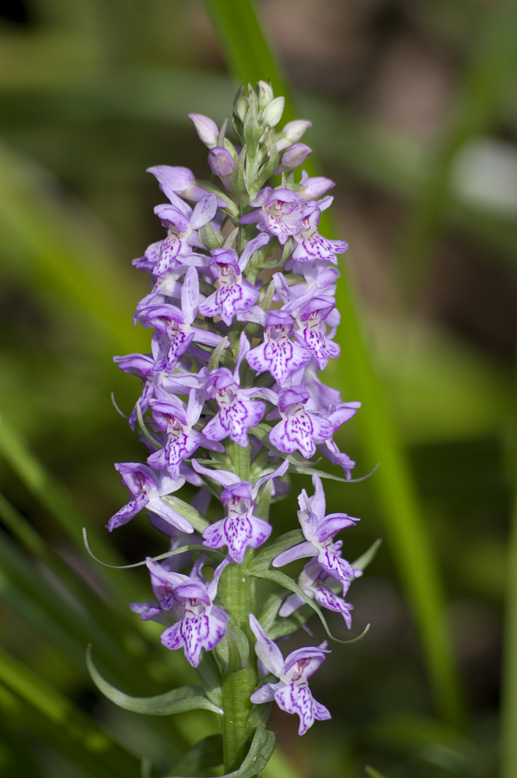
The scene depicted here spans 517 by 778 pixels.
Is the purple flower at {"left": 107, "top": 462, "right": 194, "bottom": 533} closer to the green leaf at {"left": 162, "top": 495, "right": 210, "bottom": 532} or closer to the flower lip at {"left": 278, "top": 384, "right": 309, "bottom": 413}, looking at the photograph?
the green leaf at {"left": 162, "top": 495, "right": 210, "bottom": 532}

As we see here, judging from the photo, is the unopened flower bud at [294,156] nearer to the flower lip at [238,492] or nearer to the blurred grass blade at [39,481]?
the flower lip at [238,492]

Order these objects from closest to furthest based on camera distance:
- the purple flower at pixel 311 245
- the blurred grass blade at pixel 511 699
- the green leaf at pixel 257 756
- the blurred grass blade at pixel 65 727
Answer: the green leaf at pixel 257 756 → the purple flower at pixel 311 245 → the blurred grass blade at pixel 65 727 → the blurred grass blade at pixel 511 699

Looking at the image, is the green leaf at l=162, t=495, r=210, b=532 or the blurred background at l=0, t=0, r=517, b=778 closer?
the green leaf at l=162, t=495, r=210, b=532

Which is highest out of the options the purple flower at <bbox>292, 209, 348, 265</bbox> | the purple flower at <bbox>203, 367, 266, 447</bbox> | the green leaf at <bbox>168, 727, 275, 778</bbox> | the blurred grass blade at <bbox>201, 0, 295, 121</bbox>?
the blurred grass blade at <bbox>201, 0, 295, 121</bbox>

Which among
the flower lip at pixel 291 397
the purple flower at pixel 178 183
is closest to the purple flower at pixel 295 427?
the flower lip at pixel 291 397

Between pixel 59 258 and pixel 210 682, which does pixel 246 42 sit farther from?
pixel 59 258

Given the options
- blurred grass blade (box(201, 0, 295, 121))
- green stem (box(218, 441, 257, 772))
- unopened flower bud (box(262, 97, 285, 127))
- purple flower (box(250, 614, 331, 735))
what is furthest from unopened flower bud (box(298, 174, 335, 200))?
purple flower (box(250, 614, 331, 735))

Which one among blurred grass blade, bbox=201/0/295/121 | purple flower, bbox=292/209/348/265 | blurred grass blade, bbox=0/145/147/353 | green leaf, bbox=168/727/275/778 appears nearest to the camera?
green leaf, bbox=168/727/275/778

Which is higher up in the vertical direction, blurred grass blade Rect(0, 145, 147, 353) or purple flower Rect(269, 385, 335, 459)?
blurred grass blade Rect(0, 145, 147, 353)
